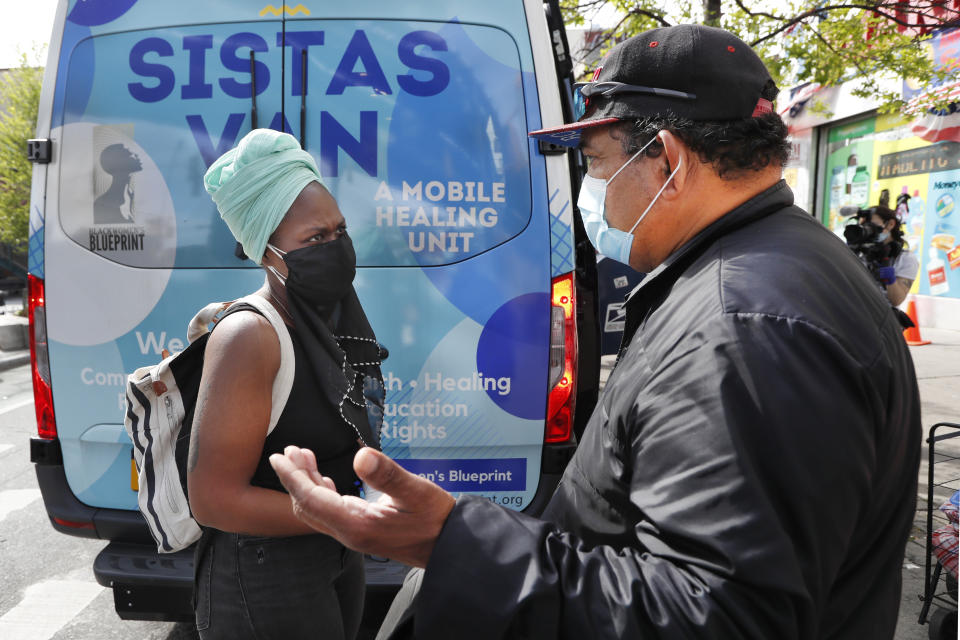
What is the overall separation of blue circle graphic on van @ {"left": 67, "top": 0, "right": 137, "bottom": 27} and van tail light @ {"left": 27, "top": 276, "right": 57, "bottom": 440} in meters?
1.03

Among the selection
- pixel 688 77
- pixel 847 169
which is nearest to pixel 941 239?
pixel 847 169

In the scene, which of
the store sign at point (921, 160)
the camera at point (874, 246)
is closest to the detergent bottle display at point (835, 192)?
the store sign at point (921, 160)

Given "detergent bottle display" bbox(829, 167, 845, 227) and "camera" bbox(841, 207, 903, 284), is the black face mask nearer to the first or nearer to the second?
"camera" bbox(841, 207, 903, 284)

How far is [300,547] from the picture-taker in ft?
5.60

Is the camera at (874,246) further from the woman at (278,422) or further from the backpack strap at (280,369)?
the backpack strap at (280,369)

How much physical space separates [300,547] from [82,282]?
1.67m

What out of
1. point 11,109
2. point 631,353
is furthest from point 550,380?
point 11,109

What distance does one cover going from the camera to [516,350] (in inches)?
104

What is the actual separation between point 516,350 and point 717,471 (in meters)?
1.83

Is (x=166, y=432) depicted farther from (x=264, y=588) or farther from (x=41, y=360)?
(x=41, y=360)

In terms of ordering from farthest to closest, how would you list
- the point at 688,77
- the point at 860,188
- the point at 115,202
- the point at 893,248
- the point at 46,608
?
1. the point at 860,188
2. the point at 893,248
3. the point at 46,608
4. the point at 115,202
5. the point at 688,77

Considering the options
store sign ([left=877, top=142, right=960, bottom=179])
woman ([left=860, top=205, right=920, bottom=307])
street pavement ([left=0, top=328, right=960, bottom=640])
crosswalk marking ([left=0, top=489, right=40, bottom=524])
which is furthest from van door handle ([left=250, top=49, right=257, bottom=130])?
store sign ([left=877, top=142, right=960, bottom=179])

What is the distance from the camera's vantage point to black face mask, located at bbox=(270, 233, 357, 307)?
5.95 feet

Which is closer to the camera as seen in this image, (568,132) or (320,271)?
(568,132)
